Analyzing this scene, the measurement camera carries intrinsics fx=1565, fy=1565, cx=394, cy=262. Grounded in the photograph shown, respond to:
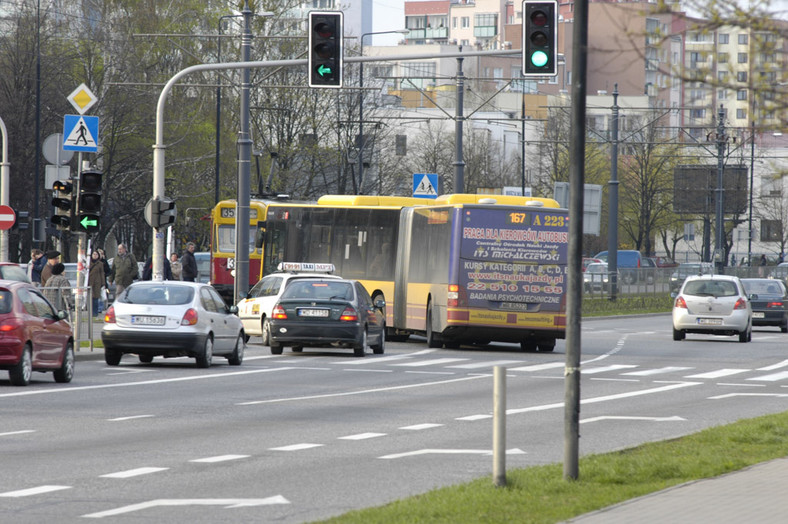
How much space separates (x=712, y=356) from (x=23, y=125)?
3176 centimetres

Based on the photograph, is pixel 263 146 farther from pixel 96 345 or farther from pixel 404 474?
pixel 404 474

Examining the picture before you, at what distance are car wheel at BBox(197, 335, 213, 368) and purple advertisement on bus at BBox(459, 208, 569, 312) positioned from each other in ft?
22.8

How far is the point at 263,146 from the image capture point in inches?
2579

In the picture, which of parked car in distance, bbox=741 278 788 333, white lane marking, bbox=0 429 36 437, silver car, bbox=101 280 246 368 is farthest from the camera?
parked car in distance, bbox=741 278 788 333

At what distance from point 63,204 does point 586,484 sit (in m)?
18.9

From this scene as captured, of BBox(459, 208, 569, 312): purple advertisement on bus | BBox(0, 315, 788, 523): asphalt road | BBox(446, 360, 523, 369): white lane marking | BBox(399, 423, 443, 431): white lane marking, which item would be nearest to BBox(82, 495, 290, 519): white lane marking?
BBox(0, 315, 788, 523): asphalt road

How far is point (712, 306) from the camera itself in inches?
1502

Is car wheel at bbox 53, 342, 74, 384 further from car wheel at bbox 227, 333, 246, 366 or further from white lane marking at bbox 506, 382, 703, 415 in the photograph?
white lane marking at bbox 506, 382, 703, 415

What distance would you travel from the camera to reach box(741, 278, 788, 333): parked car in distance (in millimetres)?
46016

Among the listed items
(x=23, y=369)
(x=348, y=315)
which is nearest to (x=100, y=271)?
(x=348, y=315)

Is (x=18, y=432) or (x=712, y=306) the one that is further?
(x=712, y=306)

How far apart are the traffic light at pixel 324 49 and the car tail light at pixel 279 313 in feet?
18.8

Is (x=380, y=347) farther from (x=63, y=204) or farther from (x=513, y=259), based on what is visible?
(x=63, y=204)

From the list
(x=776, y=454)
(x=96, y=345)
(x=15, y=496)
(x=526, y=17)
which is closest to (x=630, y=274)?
(x=96, y=345)
